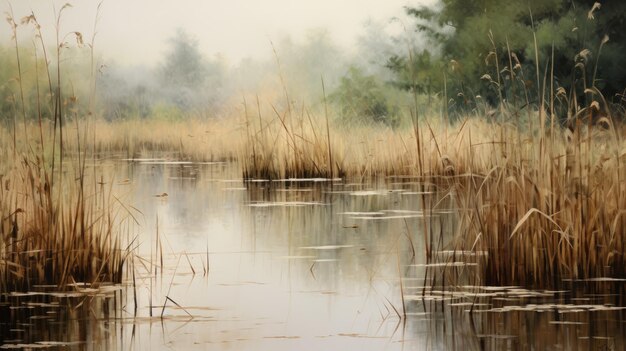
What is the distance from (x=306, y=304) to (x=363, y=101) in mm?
19177

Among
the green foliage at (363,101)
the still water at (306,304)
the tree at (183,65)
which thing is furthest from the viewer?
the tree at (183,65)

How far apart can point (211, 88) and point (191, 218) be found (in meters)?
32.8

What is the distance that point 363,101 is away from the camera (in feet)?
78.1

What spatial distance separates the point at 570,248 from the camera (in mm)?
5273

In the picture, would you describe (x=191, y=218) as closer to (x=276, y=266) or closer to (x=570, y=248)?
(x=276, y=266)

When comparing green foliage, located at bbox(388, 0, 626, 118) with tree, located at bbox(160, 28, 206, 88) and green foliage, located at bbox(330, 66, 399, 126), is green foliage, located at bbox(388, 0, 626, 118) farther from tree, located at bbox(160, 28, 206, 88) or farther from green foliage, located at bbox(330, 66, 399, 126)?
tree, located at bbox(160, 28, 206, 88)

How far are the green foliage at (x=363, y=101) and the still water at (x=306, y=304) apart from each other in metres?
15.7

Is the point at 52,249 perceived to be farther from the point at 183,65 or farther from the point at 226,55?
the point at 226,55

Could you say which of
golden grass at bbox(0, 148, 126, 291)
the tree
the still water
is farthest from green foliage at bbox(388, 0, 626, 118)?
the tree

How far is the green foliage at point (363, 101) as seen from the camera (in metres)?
23.1

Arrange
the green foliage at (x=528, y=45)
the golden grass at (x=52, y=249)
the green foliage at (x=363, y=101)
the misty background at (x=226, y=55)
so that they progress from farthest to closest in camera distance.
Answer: the misty background at (x=226, y=55) < the green foliage at (x=363, y=101) < the green foliage at (x=528, y=45) < the golden grass at (x=52, y=249)

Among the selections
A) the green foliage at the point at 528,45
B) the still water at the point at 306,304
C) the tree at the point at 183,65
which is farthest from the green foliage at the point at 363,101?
the still water at the point at 306,304

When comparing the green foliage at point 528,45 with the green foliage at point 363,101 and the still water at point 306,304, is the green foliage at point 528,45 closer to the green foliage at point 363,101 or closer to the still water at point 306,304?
the green foliage at point 363,101

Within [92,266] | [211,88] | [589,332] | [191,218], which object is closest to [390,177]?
[191,218]
